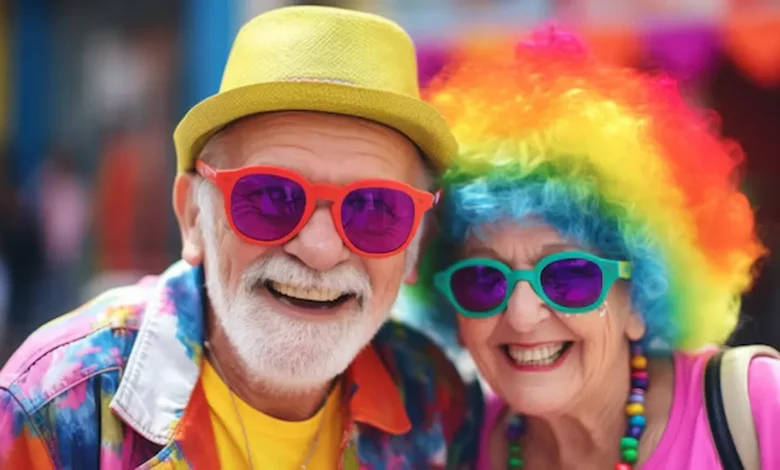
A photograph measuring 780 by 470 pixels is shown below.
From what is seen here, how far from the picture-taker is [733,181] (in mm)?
2258

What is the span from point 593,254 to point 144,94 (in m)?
6.66

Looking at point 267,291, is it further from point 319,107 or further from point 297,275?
point 319,107

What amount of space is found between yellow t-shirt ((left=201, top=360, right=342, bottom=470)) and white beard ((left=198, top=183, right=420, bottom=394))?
0.10 metres

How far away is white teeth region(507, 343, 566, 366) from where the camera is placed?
209cm

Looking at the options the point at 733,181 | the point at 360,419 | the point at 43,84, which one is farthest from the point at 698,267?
the point at 43,84

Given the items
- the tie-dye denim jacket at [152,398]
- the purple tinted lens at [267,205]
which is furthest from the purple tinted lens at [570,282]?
the purple tinted lens at [267,205]

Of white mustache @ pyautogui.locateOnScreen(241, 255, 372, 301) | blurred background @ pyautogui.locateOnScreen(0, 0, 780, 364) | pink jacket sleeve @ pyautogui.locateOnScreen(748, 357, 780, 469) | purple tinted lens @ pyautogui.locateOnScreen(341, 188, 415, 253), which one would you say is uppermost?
purple tinted lens @ pyautogui.locateOnScreen(341, 188, 415, 253)

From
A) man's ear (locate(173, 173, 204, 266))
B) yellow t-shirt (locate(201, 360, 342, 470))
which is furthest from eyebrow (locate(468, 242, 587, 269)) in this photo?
man's ear (locate(173, 173, 204, 266))

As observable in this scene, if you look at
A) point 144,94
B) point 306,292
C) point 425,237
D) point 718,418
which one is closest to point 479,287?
point 425,237

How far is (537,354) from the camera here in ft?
6.88

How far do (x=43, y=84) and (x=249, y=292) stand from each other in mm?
7932

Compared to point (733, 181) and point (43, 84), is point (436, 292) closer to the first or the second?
point (733, 181)

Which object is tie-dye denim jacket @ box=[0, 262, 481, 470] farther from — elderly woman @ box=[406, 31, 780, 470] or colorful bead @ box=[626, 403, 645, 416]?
colorful bead @ box=[626, 403, 645, 416]

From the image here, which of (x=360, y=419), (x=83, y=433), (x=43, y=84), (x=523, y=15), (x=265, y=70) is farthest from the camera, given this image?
(x=43, y=84)
